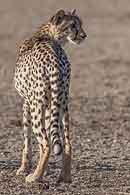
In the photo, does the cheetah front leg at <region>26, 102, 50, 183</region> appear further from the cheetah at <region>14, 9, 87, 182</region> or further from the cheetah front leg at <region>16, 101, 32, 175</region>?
the cheetah front leg at <region>16, 101, 32, 175</region>

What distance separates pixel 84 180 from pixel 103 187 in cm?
42

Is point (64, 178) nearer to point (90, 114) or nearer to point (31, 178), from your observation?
point (31, 178)

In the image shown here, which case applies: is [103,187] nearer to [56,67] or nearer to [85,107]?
[56,67]

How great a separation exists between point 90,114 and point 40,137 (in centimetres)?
465

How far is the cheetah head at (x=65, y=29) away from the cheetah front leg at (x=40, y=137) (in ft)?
3.35

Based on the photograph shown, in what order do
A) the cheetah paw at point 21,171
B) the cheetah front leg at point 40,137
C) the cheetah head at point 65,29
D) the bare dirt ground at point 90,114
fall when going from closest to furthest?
the cheetah front leg at point 40,137, the bare dirt ground at point 90,114, the cheetah paw at point 21,171, the cheetah head at point 65,29

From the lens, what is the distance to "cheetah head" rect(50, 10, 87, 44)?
9.25 metres

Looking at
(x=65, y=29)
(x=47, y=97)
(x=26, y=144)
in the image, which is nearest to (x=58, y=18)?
(x=65, y=29)

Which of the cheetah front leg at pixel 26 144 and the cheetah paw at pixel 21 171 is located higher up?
the cheetah front leg at pixel 26 144

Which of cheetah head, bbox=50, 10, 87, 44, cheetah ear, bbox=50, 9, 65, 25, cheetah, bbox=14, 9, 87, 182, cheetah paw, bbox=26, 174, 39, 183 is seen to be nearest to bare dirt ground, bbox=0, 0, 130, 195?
cheetah paw, bbox=26, 174, 39, 183

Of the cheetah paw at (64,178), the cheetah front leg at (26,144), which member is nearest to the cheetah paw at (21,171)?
the cheetah front leg at (26,144)

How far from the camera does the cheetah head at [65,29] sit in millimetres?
9250

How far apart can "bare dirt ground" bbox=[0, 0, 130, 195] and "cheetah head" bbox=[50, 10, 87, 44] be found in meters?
1.21

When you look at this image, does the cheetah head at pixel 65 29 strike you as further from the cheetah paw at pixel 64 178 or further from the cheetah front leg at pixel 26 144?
the cheetah paw at pixel 64 178
